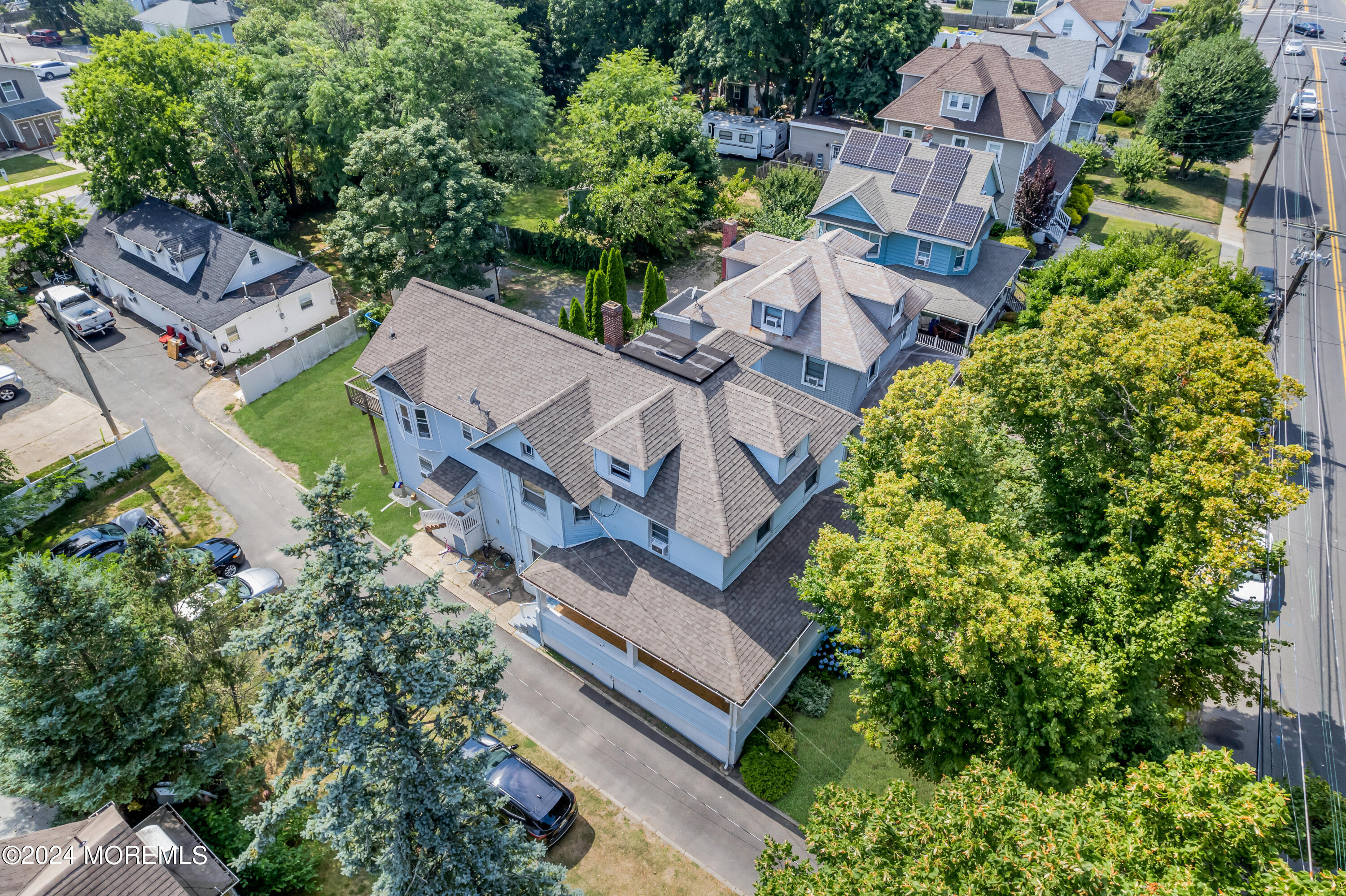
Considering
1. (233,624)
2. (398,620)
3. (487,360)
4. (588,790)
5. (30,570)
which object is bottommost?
(588,790)

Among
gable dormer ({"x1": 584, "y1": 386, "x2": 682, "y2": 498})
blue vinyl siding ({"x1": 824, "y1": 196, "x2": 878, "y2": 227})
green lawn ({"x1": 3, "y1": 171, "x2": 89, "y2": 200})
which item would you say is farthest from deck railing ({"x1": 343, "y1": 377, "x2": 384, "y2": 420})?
green lawn ({"x1": 3, "y1": 171, "x2": 89, "y2": 200})

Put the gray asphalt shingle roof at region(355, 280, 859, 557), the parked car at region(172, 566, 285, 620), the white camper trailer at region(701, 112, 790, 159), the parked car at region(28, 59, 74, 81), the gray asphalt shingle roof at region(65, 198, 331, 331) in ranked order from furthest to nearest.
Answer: the parked car at region(28, 59, 74, 81), the white camper trailer at region(701, 112, 790, 159), the gray asphalt shingle roof at region(65, 198, 331, 331), the parked car at region(172, 566, 285, 620), the gray asphalt shingle roof at region(355, 280, 859, 557)

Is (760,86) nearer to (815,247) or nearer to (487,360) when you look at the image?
(815,247)

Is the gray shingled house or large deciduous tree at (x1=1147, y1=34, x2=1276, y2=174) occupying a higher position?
large deciduous tree at (x1=1147, y1=34, x2=1276, y2=174)

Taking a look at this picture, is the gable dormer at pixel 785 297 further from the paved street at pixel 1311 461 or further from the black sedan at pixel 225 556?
the black sedan at pixel 225 556

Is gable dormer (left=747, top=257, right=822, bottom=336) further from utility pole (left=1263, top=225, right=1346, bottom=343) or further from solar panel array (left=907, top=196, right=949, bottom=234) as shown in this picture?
utility pole (left=1263, top=225, right=1346, bottom=343)

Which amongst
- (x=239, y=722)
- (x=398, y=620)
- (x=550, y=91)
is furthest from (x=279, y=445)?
(x=550, y=91)

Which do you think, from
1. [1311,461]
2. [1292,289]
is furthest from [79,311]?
[1292,289]

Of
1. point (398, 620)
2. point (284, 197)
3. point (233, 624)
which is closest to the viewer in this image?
point (398, 620)
